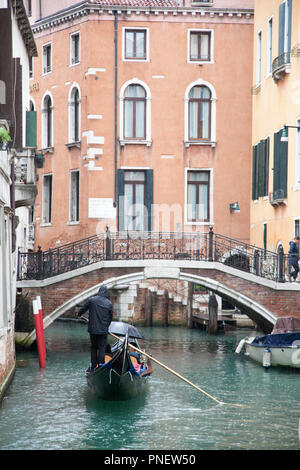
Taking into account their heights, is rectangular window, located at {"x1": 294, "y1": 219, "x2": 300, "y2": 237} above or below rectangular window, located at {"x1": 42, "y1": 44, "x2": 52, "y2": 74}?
below

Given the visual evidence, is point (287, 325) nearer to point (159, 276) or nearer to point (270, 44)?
point (159, 276)

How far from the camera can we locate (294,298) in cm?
→ 1538

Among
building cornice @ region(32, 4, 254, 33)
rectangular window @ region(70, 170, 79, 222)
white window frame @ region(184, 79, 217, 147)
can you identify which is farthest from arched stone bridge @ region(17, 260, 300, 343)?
building cornice @ region(32, 4, 254, 33)

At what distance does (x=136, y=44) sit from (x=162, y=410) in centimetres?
1099

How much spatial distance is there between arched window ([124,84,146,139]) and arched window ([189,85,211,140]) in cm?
108

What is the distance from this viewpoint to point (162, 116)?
1970cm

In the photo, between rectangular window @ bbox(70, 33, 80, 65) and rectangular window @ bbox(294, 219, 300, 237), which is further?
Result: rectangular window @ bbox(70, 33, 80, 65)

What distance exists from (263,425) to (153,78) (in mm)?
11401

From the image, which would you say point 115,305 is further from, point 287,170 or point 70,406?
point 70,406

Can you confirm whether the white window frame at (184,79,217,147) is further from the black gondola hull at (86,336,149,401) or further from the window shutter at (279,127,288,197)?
the black gondola hull at (86,336,149,401)

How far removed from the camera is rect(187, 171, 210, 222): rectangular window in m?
19.8

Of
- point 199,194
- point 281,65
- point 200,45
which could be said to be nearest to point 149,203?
point 199,194

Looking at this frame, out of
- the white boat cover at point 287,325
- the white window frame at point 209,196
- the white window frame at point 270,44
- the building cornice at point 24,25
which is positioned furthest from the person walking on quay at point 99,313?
the white window frame at point 209,196

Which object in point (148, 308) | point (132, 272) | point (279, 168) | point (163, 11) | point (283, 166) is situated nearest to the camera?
point (132, 272)
